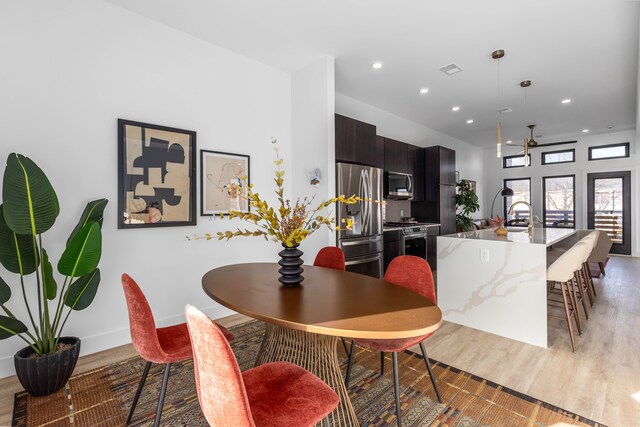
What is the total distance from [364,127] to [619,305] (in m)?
3.81

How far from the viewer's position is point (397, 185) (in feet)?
18.2

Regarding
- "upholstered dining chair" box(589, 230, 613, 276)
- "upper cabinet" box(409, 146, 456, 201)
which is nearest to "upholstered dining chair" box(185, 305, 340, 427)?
"upper cabinet" box(409, 146, 456, 201)

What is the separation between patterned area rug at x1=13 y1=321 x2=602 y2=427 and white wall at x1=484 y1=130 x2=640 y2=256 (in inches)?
303

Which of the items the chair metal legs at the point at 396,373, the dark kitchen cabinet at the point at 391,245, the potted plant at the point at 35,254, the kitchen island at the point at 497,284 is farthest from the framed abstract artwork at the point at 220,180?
the kitchen island at the point at 497,284

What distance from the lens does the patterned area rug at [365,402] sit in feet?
5.85

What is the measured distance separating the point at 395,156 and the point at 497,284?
9.96ft

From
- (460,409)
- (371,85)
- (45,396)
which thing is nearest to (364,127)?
(371,85)

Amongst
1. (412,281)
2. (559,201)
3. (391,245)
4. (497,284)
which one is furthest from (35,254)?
(559,201)

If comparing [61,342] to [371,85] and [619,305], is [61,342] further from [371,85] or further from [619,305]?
[619,305]

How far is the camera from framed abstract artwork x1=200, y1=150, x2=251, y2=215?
10.7 feet

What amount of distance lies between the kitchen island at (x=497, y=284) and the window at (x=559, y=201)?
6004 mm

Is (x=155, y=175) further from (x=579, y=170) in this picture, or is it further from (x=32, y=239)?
(x=579, y=170)

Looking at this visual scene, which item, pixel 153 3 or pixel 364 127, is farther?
pixel 364 127

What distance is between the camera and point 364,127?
422 cm
